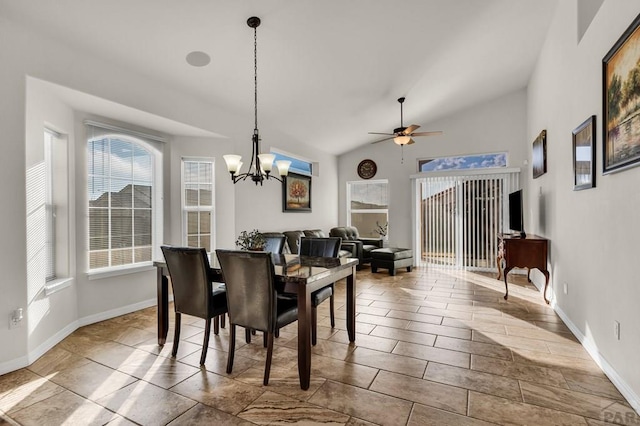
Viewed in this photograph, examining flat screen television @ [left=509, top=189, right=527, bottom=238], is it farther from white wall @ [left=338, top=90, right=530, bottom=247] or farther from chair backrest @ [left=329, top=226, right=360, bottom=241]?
chair backrest @ [left=329, top=226, right=360, bottom=241]

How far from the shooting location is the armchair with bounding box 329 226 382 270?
6.56 m

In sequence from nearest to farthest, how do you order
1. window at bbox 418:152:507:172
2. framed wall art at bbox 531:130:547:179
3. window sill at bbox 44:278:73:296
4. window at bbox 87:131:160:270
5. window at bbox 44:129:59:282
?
window sill at bbox 44:278:73:296 < window at bbox 44:129:59:282 < window at bbox 87:131:160:270 < framed wall art at bbox 531:130:547:179 < window at bbox 418:152:507:172

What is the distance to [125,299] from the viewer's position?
3896 millimetres

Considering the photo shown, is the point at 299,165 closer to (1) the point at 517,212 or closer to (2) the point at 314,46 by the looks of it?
(2) the point at 314,46

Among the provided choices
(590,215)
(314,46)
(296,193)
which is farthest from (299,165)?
(590,215)

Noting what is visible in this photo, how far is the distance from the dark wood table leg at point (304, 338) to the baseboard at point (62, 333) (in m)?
2.20

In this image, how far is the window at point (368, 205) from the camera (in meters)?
7.70

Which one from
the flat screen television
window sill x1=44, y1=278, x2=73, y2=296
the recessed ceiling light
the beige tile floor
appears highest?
the recessed ceiling light

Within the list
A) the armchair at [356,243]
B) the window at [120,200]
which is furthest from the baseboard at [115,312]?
the armchair at [356,243]

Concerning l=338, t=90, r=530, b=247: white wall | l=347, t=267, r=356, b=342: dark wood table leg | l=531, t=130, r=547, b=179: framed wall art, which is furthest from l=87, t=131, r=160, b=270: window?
l=531, t=130, r=547, b=179: framed wall art

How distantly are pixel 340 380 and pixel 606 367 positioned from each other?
1.93 metres

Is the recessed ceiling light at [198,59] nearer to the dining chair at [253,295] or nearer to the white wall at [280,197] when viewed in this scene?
the white wall at [280,197]

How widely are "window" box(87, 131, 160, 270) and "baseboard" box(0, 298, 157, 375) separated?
1.71ft

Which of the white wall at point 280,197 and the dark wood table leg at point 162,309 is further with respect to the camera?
the white wall at point 280,197
